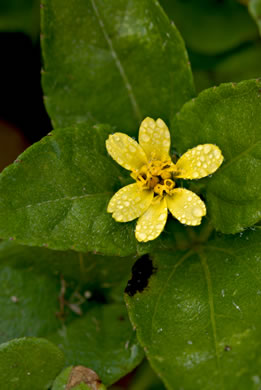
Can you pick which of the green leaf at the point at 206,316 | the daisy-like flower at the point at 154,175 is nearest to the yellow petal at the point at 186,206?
the daisy-like flower at the point at 154,175

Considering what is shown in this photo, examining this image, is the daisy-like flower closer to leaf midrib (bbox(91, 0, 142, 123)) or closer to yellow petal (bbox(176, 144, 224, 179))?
yellow petal (bbox(176, 144, 224, 179))

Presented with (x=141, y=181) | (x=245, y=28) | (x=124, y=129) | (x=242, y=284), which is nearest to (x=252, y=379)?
(x=242, y=284)

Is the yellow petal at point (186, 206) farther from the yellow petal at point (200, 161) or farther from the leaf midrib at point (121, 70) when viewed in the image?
the leaf midrib at point (121, 70)

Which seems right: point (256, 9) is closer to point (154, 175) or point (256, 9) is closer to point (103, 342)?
point (154, 175)

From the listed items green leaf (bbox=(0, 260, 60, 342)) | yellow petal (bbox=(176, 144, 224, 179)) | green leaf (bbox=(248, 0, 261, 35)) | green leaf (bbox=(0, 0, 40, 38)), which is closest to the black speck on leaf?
yellow petal (bbox=(176, 144, 224, 179))

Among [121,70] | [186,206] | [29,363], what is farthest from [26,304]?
[121,70]

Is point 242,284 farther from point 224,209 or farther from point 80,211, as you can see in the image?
point 80,211
